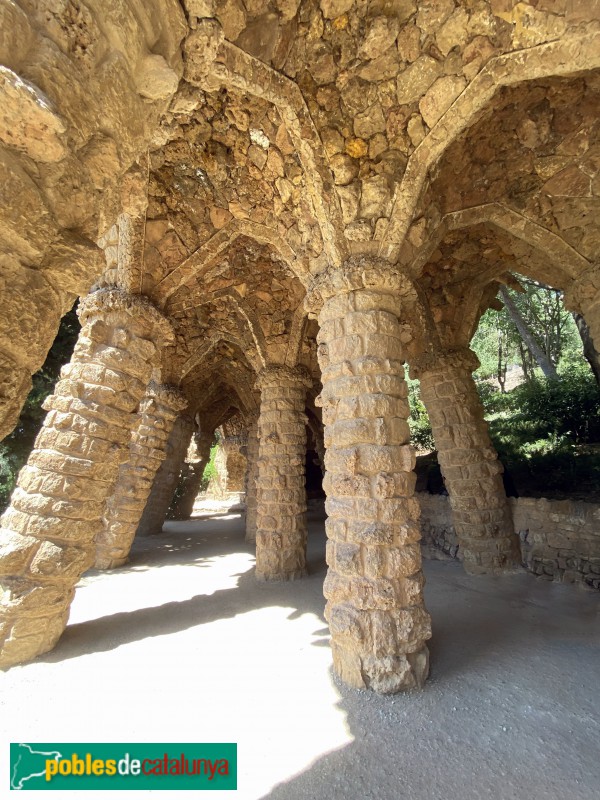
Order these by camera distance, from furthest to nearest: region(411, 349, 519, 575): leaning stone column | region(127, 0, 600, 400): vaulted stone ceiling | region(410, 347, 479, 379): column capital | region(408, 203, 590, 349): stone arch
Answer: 1. region(410, 347, 479, 379): column capital
2. region(411, 349, 519, 575): leaning stone column
3. region(408, 203, 590, 349): stone arch
4. region(127, 0, 600, 400): vaulted stone ceiling

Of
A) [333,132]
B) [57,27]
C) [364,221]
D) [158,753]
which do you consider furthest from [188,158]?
[158,753]

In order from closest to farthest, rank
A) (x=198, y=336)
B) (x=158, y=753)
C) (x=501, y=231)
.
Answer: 1. (x=158, y=753)
2. (x=501, y=231)
3. (x=198, y=336)

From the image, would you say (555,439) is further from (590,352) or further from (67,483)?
(67,483)

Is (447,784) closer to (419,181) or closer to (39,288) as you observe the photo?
(39,288)

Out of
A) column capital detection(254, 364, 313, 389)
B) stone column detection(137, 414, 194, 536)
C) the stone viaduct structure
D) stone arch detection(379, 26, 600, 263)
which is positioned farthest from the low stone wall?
stone column detection(137, 414, 194, 536)

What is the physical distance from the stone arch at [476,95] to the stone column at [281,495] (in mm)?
3556

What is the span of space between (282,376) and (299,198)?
3.35 metres

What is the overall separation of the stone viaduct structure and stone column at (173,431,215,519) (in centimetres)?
961

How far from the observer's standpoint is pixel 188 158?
4.35 meters

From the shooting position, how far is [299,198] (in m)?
4.00

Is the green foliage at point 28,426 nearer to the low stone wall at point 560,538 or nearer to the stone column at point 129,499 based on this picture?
the stone column at point 129,499

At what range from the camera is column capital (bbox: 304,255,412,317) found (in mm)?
3572

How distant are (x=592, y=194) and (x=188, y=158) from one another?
474 cm

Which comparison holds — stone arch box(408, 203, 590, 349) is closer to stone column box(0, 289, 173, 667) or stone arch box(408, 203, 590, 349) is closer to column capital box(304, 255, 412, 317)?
column capital box(304, 255, 412, 317)
